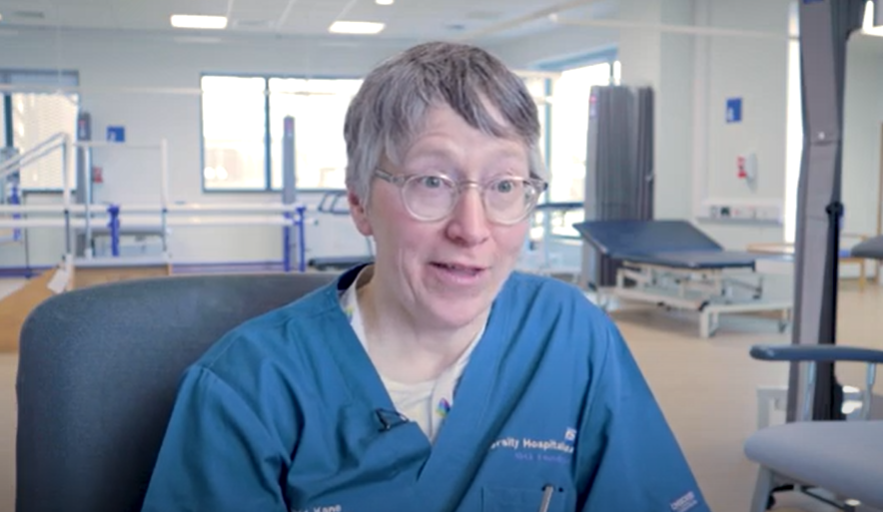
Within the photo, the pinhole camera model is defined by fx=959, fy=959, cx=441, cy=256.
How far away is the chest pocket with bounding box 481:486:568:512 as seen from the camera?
121 centimetres

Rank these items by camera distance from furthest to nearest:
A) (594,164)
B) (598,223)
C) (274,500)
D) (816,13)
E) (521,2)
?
(521,2), (594,164), (598,223), (816,13), (274,500)

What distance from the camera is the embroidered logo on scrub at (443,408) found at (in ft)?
4.14

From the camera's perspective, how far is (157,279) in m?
1.31

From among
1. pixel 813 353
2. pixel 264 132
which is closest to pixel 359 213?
pixel 813 353

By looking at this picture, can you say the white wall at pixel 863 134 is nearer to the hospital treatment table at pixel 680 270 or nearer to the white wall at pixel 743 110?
the white wall at pixel 743 110

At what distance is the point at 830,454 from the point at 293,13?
A: 339 inches

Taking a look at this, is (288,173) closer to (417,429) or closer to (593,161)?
(593,161)

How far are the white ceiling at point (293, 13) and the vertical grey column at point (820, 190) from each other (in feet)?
19.0

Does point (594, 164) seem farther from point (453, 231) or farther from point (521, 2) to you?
point (453, 231)

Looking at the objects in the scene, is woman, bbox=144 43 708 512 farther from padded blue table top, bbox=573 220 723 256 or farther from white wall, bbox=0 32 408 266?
white wall, bbox=0 32 408 266

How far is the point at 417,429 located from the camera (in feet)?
3.93

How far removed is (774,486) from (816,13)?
142 cm

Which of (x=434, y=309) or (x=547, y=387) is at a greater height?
(x=434, y=309)

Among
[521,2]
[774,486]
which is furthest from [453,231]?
[521,2]
